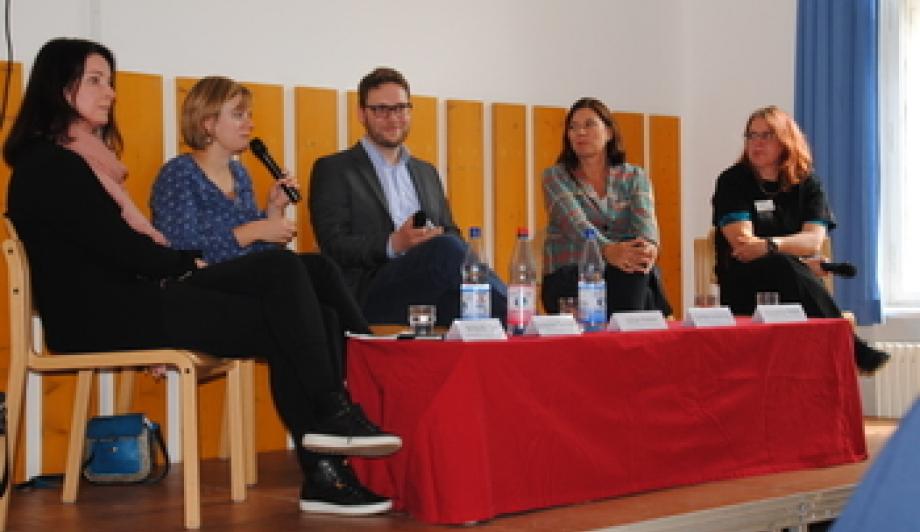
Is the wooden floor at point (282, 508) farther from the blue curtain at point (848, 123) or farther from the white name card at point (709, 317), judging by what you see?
the blue curtain at point (848, 123)

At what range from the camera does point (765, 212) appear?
4.75 metres

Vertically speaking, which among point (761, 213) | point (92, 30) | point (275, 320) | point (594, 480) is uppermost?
point (92, 30)

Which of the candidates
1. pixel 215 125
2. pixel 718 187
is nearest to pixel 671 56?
pixel 718 187

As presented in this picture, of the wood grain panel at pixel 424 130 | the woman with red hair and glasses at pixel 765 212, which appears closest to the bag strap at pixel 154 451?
the wood grain panel at pixel 424 130

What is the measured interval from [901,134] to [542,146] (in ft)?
5.39

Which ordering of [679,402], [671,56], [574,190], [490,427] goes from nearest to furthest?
[490,427] → [679,402] → [574,190] → [671,56]

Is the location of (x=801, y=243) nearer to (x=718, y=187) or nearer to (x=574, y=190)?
(x=718, y=187)

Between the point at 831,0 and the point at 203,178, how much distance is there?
320 centimetres

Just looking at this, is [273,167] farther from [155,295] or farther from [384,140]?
[155,295]

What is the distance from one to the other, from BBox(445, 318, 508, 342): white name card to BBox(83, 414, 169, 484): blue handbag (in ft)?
4.34

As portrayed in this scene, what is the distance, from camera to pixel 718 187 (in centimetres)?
484

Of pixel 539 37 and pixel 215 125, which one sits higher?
pixel 539 37

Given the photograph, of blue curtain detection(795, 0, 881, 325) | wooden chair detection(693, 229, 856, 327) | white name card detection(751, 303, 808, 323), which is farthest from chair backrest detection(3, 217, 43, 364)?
blue curtain detection(795, 0, 881, 325)

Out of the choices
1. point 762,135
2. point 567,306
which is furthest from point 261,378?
point 762,135
